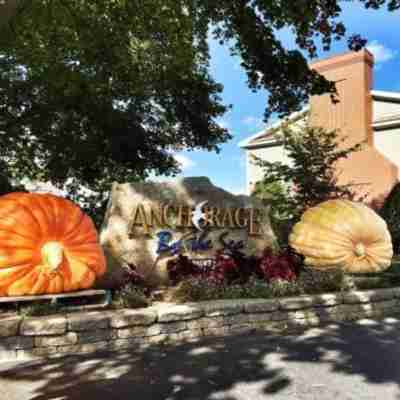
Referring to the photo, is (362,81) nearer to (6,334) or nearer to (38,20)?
(38,20)

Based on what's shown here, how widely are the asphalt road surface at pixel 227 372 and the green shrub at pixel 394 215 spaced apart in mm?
7090

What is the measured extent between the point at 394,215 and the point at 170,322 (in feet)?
30.0

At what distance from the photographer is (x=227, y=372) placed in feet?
13.1

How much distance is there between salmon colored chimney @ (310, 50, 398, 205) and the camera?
658 inches

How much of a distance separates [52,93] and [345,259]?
912 cm

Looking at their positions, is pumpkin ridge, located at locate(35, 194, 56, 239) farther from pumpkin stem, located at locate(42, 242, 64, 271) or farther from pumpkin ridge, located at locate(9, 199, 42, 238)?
pumpkin stem, located at locate(42, 242, 64, 271)

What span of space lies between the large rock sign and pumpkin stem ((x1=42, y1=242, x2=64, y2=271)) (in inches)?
49.1

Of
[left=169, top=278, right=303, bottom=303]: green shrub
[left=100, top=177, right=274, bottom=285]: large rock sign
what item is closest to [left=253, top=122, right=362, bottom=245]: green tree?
[left=100, top=177, right=274, bottom=285]: large rock sign

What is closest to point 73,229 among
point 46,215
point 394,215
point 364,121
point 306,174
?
point 46,215

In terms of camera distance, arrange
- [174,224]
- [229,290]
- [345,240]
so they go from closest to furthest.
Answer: [229,290]
[174,224]
[345,240]

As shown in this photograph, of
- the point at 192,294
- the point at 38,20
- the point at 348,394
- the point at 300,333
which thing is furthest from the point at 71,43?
the point at 348,394

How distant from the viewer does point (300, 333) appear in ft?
17.7

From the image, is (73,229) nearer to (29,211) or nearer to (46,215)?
(46,215)

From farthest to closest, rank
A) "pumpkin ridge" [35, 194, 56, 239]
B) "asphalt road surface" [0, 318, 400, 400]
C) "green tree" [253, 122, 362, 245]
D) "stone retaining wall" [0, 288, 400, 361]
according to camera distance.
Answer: "green tree" [253, 122, 362, 245] → "pumpkin ridge" [35, 194, 56, 239] → "stone retaining wall" [0, 288, 400, 361] → "asphalt road surface" [0, 318, 400, 400]
